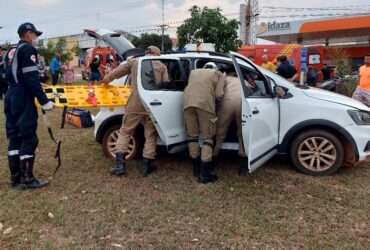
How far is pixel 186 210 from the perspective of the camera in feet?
13.5

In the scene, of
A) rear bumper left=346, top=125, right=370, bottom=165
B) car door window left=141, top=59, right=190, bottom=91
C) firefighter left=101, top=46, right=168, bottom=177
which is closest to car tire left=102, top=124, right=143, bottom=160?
firefighter left=101, top=46, right=168, bottom=177

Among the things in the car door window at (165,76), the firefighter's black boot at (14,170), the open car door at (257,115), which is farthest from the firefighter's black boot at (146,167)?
the firefighter's black boot at (14,170)

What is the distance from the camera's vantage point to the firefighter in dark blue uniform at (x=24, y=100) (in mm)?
4328

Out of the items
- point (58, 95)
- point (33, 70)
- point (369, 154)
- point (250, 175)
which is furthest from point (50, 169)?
point (369, 154)

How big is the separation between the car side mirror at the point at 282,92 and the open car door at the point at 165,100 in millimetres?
1233

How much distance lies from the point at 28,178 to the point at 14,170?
202mm

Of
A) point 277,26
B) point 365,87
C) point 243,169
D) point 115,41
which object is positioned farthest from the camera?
point 277,26

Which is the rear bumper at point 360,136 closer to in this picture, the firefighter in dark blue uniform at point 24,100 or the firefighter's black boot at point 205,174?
the firefighter's black boot at point 205,174

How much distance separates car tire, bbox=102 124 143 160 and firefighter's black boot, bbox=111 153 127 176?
51 cm

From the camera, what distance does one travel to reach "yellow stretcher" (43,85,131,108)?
5.23m

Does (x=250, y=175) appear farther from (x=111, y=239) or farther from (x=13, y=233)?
(x=13, y=233)

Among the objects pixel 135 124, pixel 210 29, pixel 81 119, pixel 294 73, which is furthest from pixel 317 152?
pixel 210 29

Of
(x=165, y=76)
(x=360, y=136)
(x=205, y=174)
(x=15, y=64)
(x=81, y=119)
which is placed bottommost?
(x=205, y=174)

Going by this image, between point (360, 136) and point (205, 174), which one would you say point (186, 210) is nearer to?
point (205, 174)
